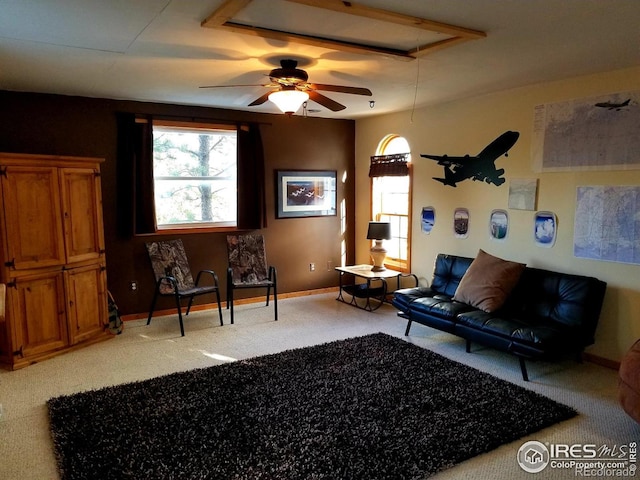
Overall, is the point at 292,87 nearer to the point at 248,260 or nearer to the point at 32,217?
the point at 32,217

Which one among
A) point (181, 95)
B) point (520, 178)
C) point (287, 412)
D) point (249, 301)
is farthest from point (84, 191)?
point (520, 178)

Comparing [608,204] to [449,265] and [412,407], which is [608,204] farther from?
[412,407]

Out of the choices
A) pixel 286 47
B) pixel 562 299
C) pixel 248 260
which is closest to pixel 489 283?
pixel 562 299

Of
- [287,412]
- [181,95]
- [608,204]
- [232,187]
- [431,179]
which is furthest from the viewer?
[232,187]

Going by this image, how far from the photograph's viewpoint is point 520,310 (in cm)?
421

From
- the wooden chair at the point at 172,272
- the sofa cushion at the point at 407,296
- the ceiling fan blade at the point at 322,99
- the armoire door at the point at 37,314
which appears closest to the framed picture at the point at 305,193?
the wooden chair at the point at 172,272

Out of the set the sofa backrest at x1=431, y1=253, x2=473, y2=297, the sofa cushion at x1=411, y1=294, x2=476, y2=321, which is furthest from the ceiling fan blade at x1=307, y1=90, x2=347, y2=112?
the sofa backrest at x1=431, y1=253, x2=473, y2=297

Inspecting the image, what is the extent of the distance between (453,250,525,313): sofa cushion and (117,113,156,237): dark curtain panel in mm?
3408

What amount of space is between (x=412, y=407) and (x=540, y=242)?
2.18 meters

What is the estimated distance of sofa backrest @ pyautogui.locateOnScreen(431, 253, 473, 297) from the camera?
480 cm

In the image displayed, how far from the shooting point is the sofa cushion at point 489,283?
4.11 metres

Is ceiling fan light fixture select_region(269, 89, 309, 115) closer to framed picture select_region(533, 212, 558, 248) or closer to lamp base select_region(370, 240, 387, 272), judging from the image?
framed picture select_region(533, 212, 558, 248)

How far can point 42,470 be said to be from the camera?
8.28 feet

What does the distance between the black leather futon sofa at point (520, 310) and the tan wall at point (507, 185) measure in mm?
209
